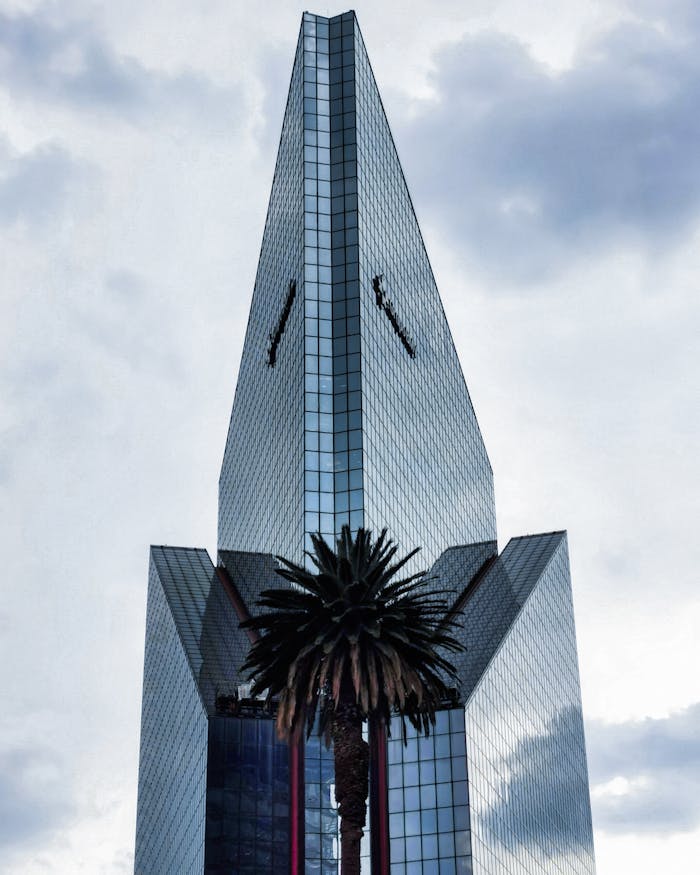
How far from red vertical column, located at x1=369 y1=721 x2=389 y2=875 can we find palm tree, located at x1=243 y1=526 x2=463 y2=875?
39872 mm

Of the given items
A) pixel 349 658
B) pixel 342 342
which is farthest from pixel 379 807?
pixel 349 658

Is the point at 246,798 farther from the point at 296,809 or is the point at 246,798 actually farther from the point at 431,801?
the point at 431,801

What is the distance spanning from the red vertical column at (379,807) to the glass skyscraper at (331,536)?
12 cm

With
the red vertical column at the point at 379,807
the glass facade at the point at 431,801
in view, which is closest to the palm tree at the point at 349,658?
the red vertical column at the point at 379,807

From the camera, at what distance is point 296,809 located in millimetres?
98000

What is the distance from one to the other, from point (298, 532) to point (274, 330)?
88.2 feet

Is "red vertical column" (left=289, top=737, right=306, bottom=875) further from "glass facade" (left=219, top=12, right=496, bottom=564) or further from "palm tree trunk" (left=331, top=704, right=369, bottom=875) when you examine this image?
"palm tree trunk" (left=331, top=704, right=369, bottom=875)

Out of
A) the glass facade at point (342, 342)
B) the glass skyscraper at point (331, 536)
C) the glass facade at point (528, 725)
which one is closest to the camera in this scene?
the glass skyscraper at point (331, 536)

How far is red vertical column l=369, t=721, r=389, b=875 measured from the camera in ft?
322

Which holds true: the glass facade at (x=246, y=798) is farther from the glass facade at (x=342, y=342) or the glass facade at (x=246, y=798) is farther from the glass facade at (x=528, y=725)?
the glass facade at (x=342, y=342)

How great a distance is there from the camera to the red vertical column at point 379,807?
9812cm

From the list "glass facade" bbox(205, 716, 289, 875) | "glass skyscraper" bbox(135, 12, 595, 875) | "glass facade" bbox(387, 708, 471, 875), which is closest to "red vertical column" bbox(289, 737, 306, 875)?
"glass skyscraper" bbox(135, 12, 595, 875)

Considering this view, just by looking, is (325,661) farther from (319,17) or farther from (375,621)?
(319,17)

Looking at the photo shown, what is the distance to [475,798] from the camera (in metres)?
101
